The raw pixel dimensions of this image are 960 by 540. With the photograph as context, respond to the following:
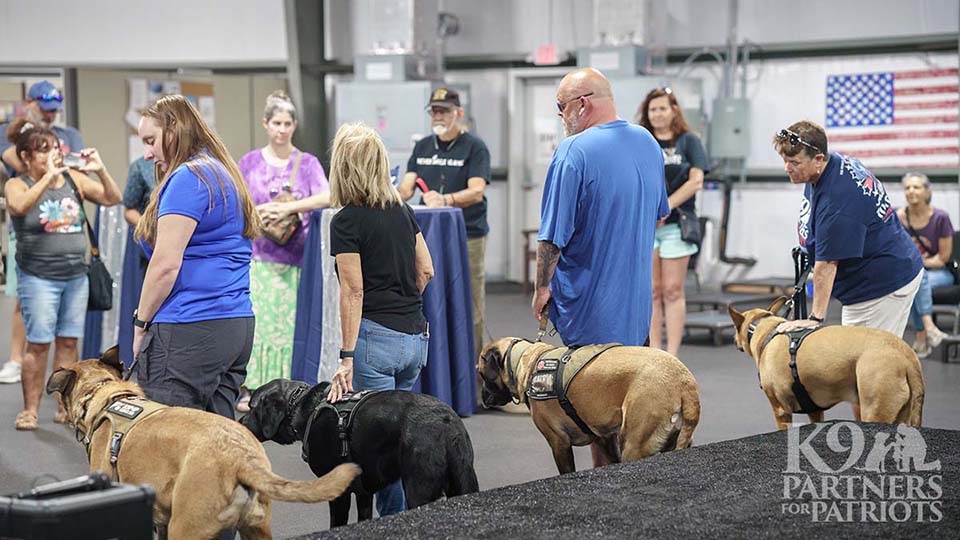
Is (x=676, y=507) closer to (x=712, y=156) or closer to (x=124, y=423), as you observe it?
(x=124, y=423)

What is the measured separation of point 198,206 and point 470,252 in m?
2.87

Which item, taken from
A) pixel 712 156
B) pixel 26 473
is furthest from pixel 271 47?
pixel 26 473

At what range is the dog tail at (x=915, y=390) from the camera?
3.78m

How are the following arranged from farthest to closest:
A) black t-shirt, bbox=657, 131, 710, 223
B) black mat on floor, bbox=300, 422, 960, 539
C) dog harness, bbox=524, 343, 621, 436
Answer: black t-shirt, bbox=657, 131, 710, 223 < dog harness, bbox=524, 343, 621, 436 < black mat on floor, bbox=300, 422, 960, 539

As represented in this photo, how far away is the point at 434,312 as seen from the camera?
16.9 feet

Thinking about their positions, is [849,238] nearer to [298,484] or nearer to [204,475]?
[298,484]

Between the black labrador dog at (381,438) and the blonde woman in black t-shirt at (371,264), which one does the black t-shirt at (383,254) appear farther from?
the black labrador dog at (381,438)

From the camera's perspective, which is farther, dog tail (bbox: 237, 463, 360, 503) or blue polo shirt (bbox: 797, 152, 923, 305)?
blue polo shirt (bbox: 797, 152, 923, 305)

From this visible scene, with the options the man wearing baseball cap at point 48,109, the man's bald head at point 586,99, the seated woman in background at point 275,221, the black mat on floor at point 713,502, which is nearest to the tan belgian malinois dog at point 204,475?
the black mat on floor at point 713,502

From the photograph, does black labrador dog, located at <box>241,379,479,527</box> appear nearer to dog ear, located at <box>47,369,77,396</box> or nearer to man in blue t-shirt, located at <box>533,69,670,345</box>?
dog ear, located at <box>47,369,77,396</box>

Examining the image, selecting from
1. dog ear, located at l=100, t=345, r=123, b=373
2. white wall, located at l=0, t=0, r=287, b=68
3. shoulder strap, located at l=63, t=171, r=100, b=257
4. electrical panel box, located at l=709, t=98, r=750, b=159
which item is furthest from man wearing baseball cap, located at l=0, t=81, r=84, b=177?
electrical panel box, located at l=709, t=98, r=750, b=159

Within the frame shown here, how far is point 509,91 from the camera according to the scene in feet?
38.5

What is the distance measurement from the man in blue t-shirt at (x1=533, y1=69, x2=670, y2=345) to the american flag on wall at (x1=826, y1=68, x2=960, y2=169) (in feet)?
24.5

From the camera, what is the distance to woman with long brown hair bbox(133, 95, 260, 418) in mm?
3109
